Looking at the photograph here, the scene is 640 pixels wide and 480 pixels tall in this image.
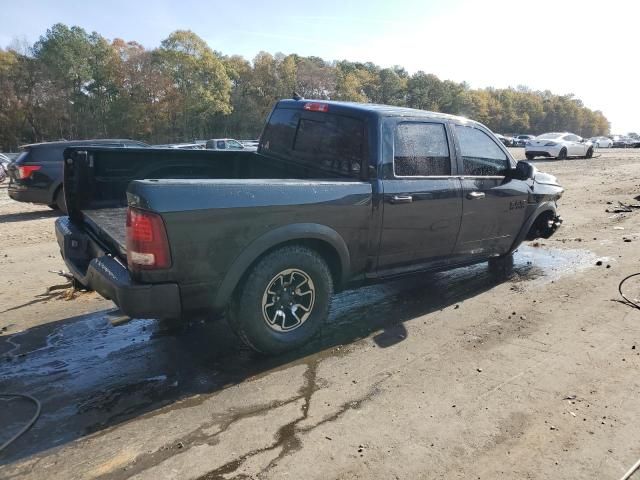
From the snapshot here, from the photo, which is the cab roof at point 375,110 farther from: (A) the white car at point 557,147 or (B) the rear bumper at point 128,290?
(A) the white car at point 557,147

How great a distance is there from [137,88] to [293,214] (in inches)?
2354

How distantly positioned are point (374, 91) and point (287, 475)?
95120 mm

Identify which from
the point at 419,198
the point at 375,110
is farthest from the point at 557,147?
the point at 375,110

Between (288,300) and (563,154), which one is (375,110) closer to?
(288,300)

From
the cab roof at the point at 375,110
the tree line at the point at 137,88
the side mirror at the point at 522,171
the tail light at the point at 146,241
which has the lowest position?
the tail light at the point at 146,241

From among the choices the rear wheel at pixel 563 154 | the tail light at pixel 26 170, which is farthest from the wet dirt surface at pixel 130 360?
the rear wheel at pixel 563 154

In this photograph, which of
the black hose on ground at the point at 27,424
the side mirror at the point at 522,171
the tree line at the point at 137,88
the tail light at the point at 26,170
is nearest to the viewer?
the black hose on ground at the point at 27,424

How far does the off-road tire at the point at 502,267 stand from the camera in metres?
5.97

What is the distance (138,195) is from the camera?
3023 millimetres

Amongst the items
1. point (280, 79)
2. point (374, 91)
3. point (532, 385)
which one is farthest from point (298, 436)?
point (374, 91)

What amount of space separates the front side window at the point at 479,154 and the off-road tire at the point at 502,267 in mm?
1227

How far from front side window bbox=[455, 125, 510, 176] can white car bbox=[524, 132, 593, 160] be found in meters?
22.4

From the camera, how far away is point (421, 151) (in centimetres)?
449

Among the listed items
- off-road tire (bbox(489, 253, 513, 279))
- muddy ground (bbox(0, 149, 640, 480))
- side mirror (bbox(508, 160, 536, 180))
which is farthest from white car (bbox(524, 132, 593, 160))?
side mirror (bbox(508, 160, 536, 180))
